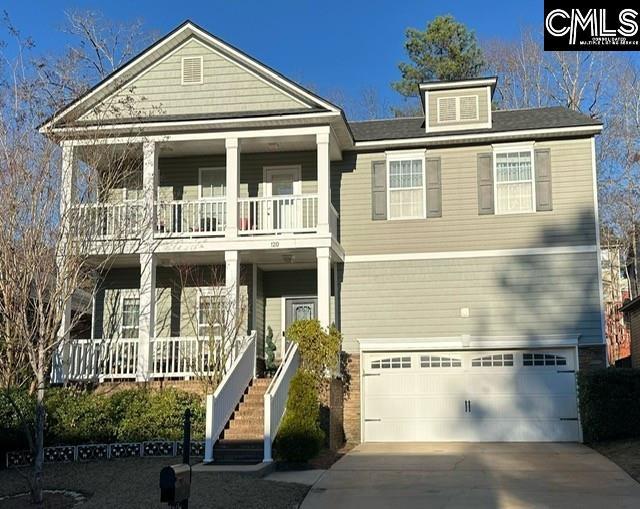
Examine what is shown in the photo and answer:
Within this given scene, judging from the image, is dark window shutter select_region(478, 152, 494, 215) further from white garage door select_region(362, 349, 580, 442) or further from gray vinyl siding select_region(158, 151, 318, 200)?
gray vinyl siding select_region(158, 151, 318, 200)

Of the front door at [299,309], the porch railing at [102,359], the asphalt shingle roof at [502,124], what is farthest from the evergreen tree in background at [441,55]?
the porch railing at [102,359]

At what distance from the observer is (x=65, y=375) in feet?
49.9

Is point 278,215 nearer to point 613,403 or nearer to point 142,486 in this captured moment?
point 142,486

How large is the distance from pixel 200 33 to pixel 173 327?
696cm

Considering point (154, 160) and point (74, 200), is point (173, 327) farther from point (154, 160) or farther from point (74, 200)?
point (74, 200)

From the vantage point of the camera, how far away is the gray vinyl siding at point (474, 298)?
53.9 ft

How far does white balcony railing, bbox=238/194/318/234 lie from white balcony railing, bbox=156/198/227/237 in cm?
50

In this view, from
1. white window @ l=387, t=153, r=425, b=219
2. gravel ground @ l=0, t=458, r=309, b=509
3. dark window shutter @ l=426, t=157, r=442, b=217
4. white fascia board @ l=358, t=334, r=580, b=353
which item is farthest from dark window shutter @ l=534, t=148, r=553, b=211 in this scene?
gravel ground @ l=0, t=458, r=309, b=509

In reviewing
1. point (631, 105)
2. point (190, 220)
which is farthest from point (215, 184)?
point (631, 105)

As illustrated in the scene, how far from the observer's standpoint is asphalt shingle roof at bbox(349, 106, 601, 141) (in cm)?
1708

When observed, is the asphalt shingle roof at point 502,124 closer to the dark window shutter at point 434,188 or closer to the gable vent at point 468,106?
the gable vent at point 468,106

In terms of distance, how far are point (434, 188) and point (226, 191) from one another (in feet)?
16.1

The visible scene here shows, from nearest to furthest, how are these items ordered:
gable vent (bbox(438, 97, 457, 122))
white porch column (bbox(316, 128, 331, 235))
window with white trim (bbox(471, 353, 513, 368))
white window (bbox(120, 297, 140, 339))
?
white porch column (bbox(316, 128, 331, 235)) < window with white trim (bbox(471, 353, 513, 368)) < white window (bbox(120, 297, 140, 339)) < gable vent (bbox(438, 97, 457, 122))

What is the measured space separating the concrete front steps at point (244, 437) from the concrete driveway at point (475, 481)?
1.39 m
